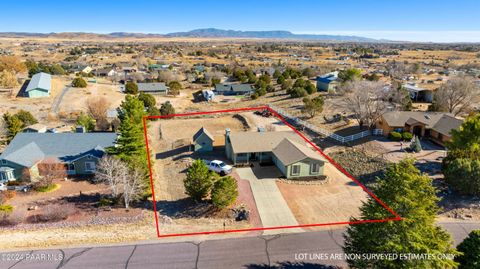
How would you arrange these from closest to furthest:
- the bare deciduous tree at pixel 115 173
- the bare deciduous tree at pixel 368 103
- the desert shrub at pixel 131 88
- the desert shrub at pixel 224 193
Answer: the desert shrub at pixel 224 193 → the bare deciduous tree at pixel 115 173 → the bare deciduous tree at pixel 368 103 → the desert shrub at pixel 131 88

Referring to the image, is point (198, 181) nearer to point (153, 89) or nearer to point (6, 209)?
point (6, 209)

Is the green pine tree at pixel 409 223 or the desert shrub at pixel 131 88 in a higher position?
the green pine tree at pixel 409 223

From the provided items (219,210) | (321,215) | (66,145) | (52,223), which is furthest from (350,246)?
(66,145)

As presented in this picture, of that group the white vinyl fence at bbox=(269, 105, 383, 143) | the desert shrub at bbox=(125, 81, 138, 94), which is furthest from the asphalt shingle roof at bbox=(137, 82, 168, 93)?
the white vinyl fence at bbox=(269, 105, 383, 143)

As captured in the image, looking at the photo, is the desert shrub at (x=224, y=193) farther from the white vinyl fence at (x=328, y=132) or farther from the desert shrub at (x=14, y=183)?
the white vinyl fence at (x=328, y=132)

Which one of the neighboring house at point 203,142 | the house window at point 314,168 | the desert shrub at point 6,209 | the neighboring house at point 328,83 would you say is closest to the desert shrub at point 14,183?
the desert shrub at point 6,209

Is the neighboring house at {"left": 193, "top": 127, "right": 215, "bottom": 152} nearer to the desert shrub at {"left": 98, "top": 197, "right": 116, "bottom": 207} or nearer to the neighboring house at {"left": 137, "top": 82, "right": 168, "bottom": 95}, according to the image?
the desert shrub at {"left": 98, "top": 197, "right": 116, "bottom": 207}
